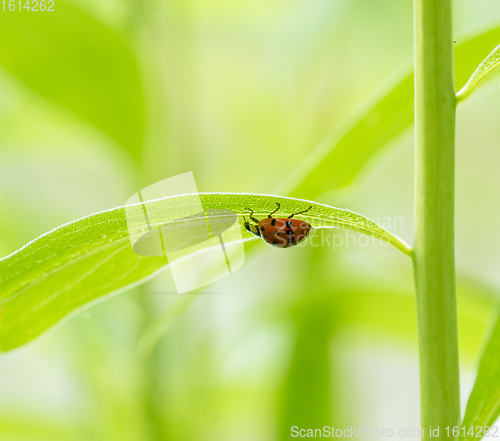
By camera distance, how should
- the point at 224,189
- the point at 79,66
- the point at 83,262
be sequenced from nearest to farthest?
1. the point at 83,262
2. the point at 79,66
3. the point at 224,189

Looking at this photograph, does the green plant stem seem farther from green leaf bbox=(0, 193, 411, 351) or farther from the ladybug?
the ladybug

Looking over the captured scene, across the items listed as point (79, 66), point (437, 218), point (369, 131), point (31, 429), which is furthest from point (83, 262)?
point (31, 429)

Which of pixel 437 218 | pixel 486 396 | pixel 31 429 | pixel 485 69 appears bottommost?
pixel 31 429

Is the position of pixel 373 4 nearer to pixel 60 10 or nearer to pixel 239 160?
pixel 239 160

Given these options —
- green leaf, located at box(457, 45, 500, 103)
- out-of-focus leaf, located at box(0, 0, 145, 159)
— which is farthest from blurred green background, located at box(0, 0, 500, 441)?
green leaf, located at box(457, 45, 500, 103)

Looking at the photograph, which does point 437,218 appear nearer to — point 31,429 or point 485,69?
point 485,69

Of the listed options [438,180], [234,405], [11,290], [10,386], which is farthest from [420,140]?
[10,386]

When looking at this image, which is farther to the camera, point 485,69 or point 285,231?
point 285,231

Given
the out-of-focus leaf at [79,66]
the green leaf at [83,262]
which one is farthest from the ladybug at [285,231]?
the out-of-focus leaf at [79,66]
